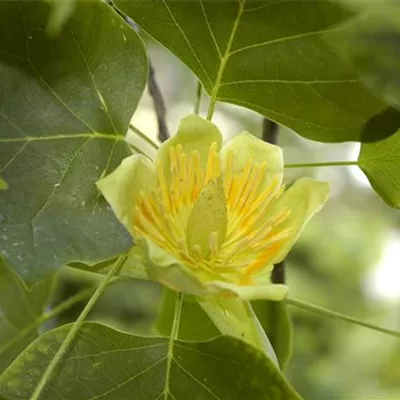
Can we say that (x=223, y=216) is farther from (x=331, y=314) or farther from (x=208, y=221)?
(x=331, y=314)

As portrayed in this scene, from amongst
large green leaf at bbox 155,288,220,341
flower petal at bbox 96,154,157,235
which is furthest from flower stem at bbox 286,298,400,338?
flower petal at bbox 96,154,157,235

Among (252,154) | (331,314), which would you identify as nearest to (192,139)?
(252,154)

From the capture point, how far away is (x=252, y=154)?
48cm

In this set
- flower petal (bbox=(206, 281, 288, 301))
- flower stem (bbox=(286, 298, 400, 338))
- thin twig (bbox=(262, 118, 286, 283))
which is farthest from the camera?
thin twig (bbox=(262, 118, 286, 283))

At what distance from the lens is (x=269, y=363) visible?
1.39ft

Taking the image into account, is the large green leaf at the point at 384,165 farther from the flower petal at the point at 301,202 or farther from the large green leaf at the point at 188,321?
the large green leaf at the point at 188,321

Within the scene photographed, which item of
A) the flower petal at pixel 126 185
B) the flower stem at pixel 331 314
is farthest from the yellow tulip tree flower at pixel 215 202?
the flower stem at pixel 331 314

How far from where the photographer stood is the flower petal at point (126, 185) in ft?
1.36

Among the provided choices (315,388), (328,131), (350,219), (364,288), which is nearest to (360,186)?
(350,219)

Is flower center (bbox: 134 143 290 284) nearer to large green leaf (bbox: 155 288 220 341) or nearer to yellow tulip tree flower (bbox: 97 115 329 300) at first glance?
yellow tulip tree flower (bbox: 97 115 329 300)

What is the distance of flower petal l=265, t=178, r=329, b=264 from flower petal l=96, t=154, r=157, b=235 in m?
0.08

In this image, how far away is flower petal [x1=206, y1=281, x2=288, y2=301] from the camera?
0.40 m

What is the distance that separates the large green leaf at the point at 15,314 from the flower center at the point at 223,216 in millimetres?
178

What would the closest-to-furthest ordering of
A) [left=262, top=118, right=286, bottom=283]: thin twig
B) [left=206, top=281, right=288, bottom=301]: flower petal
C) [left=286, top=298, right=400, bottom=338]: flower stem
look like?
[left=206, top=281, right=288, bottom=301]: flower petal, [left=286, top=298, right=400, bottom=338]: flower stem, [left=262, top=118, right=286, bottom=283]: thin twig
